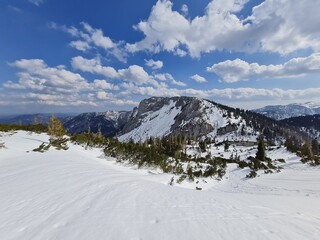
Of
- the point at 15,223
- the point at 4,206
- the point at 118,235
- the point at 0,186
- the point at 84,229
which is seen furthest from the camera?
the point at 0,186

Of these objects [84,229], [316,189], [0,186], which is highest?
[84,229]

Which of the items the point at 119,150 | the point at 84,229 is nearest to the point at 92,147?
the point at 119,150

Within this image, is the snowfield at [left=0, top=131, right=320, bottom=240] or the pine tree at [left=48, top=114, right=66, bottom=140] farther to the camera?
the pine tree at [left=48, top=114, right=66, bottom=140]

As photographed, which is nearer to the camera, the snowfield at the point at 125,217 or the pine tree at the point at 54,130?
the snowfield at the point at 125,217

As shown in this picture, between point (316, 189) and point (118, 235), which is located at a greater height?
point (118, 235)

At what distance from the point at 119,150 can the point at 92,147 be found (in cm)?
834

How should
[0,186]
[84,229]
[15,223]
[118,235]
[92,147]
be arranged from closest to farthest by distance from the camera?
[118,235], [84,229], [15,223], [0,186], [92,147]

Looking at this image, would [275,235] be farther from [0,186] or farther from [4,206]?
[0,186]

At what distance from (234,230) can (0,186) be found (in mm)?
10181

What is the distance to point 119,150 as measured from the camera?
3350 cm

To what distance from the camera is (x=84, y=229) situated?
236 inches

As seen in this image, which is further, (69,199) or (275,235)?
(69,199)

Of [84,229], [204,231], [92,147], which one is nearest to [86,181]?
[84,229]

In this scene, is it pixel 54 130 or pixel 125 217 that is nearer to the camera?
pixel 125 217
